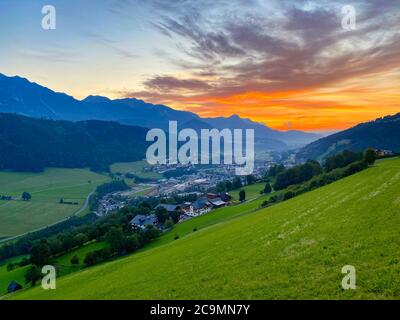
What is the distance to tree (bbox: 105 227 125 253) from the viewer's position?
80.2m

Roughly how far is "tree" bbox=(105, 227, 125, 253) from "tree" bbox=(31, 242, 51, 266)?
659 inches

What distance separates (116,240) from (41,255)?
21826 mm

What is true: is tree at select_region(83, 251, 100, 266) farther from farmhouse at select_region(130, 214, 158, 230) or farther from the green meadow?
the green meadow

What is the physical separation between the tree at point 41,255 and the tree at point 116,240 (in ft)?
54.9

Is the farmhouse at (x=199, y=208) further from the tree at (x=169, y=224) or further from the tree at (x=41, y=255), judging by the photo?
the tree at (x=41, y=255)

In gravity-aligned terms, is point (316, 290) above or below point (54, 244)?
above

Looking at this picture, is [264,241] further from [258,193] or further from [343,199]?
[258,193]

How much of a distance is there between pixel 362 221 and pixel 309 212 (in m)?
11.0

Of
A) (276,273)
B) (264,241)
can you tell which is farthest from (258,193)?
(276,273)

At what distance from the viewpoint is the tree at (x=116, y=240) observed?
80.2 meters

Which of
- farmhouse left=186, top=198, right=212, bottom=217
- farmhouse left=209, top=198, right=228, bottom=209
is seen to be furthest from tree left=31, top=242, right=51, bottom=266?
farmhouse left=209, top=198, right=228, bottom=209

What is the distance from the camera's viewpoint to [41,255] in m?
84.2

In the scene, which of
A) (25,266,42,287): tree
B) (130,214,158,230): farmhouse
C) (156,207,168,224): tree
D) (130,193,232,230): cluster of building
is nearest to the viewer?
(25,266,42,287): tree
